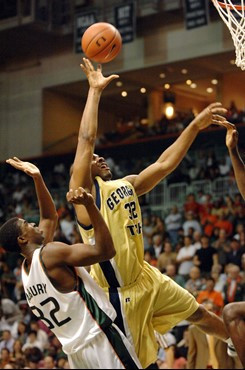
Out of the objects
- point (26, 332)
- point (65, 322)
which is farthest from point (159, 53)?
point (65, 322)

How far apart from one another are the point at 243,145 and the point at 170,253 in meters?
3.80

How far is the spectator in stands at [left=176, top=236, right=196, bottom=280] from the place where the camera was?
13812 millimetres

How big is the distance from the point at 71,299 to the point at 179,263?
8934 millimetres

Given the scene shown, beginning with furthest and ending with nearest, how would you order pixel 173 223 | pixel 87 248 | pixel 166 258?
pixel 173 223 → pixel 166 258 → pixel 87 248

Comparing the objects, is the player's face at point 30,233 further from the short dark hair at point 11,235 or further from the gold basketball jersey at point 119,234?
the gold basketball jersey at point 119,234

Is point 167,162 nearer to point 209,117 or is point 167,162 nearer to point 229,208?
point 209,117

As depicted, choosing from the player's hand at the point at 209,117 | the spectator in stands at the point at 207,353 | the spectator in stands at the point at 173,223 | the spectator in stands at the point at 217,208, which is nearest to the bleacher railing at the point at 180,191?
the spectator in stands at the point at 217,208

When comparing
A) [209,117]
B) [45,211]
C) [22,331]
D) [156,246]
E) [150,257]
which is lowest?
[22,331]

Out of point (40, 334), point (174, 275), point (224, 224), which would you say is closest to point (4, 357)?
point (40, 334)

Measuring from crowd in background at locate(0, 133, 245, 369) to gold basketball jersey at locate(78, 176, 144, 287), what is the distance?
4812 millimetres

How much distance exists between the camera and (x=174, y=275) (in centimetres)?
1341

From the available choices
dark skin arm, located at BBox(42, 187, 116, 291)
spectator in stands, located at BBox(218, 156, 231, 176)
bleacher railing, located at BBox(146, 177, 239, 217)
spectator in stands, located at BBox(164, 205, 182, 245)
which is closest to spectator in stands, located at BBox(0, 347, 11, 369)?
spectator in stands, located at BBox(164, 205, 182, 245)

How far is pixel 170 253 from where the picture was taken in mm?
14352

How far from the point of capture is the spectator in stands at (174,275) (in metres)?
13.2
